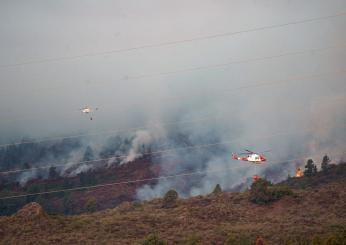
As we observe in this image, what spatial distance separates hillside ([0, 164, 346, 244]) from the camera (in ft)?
247

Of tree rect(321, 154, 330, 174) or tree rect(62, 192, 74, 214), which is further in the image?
tree rect(62, 192, 74, 214)

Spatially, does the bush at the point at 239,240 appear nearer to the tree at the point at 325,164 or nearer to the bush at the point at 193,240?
the bush at the point at 193,240

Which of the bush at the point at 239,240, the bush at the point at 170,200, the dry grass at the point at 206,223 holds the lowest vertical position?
the bush at the point at 239,240

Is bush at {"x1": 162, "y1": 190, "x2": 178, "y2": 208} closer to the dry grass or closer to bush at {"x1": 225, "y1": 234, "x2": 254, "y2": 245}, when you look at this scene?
the dry grass

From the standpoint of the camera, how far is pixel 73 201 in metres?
200

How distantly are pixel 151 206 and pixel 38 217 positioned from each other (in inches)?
1183

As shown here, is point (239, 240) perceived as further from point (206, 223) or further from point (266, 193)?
point (266, 193)

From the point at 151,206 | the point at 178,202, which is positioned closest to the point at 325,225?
the point at 178,202

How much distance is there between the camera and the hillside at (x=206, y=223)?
7538cm

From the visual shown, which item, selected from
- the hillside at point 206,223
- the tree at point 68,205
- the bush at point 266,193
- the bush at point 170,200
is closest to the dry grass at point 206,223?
the hillside at point 206,223

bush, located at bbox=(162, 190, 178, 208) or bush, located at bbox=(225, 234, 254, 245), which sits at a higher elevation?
bush, located at bbox=(162, 190, 178, 208)

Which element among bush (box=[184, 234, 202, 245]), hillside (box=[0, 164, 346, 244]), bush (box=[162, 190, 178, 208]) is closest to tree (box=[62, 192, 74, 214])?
bush (box=[162, 190, 178, 208])

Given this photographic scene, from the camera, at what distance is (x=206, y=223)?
287 ft

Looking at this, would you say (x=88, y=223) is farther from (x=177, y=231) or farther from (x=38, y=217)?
(x=177, y=231)
